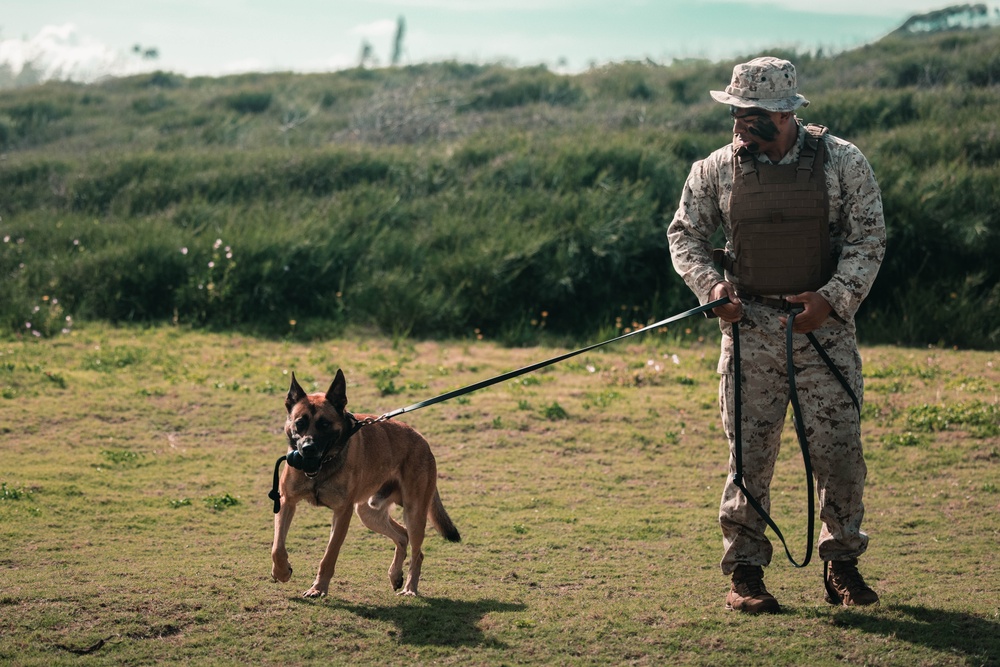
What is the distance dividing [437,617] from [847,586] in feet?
7.53

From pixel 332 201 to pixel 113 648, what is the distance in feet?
54.0

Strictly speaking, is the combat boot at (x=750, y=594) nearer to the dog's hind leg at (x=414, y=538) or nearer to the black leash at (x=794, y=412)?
the black leash at (x=794, y=412)

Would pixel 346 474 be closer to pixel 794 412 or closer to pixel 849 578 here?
pixel 794 412

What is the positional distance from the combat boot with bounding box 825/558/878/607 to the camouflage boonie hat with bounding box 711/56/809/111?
8.41 feet

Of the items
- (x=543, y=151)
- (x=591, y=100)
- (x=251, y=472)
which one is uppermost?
(x=591, y=100)

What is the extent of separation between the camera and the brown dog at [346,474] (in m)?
6.33

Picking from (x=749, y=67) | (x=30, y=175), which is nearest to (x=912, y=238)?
(x=749, y=67)

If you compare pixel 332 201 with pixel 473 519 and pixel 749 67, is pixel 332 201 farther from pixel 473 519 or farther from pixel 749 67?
pixel 749 67

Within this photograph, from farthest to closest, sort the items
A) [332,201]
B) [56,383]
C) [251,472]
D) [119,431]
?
[332,201], [56,383], [119,431], [251,472]

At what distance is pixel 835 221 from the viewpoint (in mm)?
6051

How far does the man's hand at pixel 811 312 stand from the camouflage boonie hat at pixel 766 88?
102cm

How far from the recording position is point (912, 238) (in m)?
18.2

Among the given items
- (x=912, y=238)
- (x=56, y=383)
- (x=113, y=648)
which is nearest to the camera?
(x=113, y=648)

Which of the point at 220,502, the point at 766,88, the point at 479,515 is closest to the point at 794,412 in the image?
the point at 766,88
